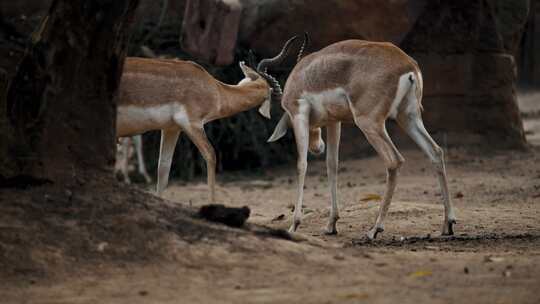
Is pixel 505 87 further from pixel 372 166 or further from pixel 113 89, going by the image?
pixel 113 89

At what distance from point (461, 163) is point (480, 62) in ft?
6.02

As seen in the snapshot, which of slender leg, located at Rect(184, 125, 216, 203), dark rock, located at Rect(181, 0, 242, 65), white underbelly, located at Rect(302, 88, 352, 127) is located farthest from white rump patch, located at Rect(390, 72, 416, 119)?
dark rock, located at Rect(181, 0, 242, 65)

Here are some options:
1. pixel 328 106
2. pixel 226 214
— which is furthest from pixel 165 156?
pixel 226 214

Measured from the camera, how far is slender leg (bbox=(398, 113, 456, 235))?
24.7ft

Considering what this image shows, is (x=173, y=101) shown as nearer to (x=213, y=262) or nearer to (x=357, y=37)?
(x=213, y=262)

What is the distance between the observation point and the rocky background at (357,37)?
1346 centimetres

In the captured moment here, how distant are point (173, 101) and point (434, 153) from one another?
8.80 feet

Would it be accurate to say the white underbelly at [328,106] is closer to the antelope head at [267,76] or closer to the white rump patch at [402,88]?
the white rump patch at [402,88]

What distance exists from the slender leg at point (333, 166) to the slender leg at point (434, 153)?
0.82m

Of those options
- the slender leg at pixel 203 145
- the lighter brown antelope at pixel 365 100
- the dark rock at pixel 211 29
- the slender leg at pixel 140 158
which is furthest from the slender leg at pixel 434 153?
the slender leg at pixel 140 158

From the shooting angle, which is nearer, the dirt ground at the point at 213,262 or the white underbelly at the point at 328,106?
the dirt ground at the point at 213,262

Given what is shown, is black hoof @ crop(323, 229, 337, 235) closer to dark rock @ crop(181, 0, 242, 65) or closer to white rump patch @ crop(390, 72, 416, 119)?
white rump patch @ crop(390, 72, 416, 119)

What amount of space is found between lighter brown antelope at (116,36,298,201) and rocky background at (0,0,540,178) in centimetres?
373

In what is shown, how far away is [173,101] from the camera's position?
9109 mm
